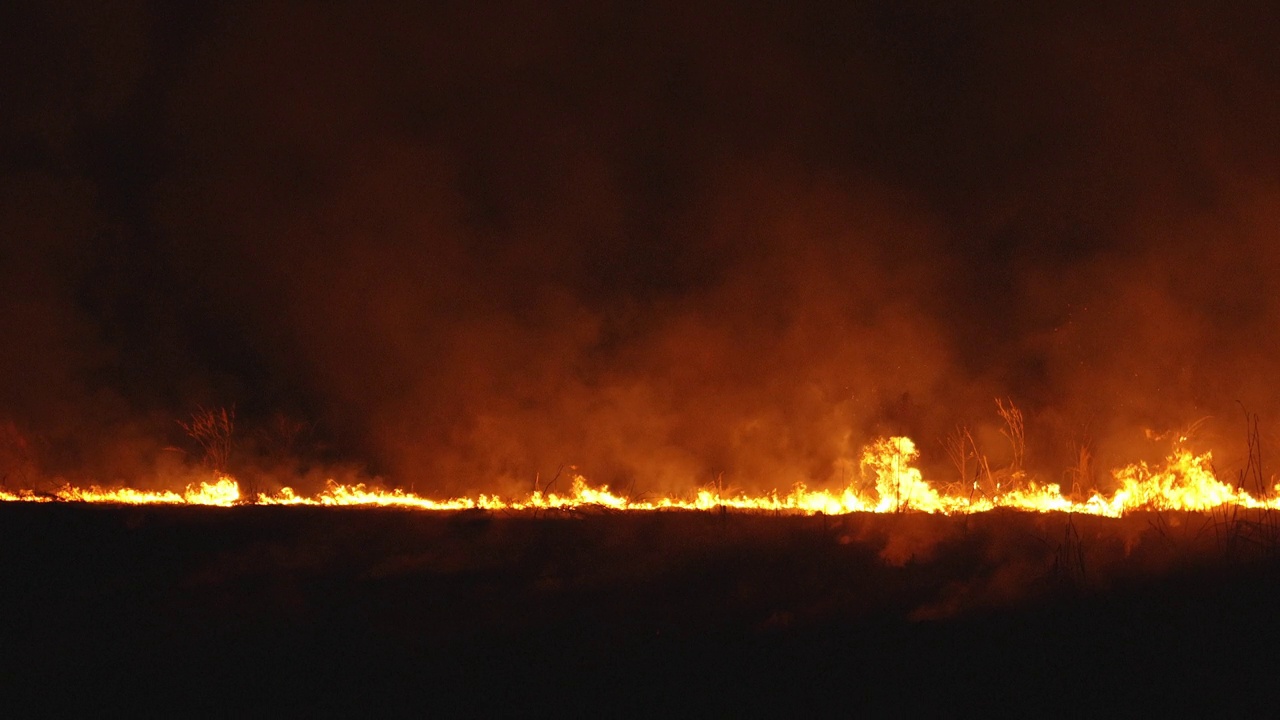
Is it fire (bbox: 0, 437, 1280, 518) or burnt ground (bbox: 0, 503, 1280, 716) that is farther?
fire (bbox: 0, 437, 1280, 518)

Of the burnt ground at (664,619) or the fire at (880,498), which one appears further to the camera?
the fire at (880,498)

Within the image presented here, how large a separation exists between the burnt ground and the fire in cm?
105

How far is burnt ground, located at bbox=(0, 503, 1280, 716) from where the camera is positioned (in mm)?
5703

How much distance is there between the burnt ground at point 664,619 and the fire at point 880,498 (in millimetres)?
1054

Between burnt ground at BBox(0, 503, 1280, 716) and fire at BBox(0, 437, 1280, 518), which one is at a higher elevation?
fire at BBox(0, 437, 1280, 518)

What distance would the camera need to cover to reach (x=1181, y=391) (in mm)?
13406

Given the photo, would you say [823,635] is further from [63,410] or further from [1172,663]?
[63,410]

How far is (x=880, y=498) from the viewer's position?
10.4 m

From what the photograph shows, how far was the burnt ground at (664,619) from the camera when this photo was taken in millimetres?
5703

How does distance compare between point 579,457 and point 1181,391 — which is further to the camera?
point 579,457

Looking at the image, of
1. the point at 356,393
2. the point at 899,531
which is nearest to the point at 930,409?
the point at 899,531

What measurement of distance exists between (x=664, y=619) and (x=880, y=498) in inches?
172

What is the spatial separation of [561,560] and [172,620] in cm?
311

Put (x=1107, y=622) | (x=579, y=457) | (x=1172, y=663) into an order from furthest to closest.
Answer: (x=579, y=457) < (x=1107, y=622) < (x=1172, y=663)
